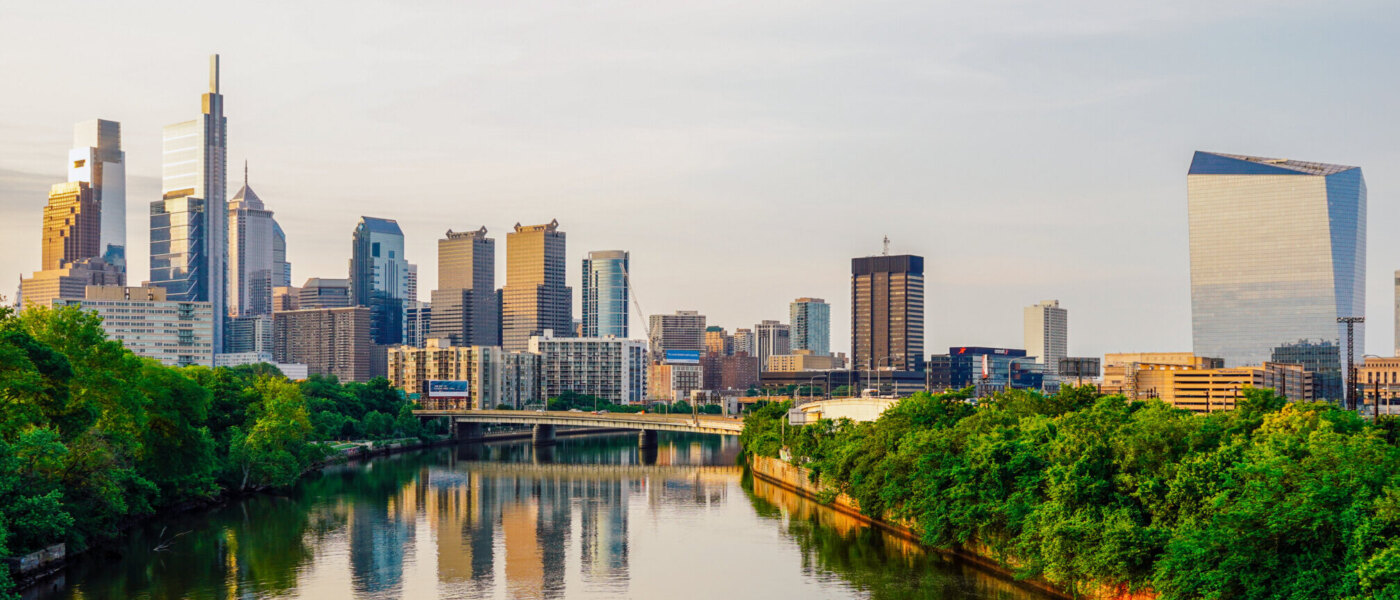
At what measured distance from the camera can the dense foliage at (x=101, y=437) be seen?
62500mm

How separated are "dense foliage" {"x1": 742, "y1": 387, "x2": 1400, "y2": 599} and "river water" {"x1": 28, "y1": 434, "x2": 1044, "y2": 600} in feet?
13.3

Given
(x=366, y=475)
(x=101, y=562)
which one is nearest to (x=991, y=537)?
(x=101, y=562)

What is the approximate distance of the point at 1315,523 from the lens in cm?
4516

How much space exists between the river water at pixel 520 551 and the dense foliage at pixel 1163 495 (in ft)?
13.3

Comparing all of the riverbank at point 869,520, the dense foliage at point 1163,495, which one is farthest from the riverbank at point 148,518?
the riverbank at point 869,520

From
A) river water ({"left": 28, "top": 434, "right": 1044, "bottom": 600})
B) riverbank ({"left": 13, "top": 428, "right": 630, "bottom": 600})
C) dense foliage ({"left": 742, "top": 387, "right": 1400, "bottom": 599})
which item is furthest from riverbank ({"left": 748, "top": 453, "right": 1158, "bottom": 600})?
riverbank ({"left": 13, "top": 428, "right": 630, "bottom": 600})

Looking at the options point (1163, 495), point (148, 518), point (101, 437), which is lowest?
point (148, 518)

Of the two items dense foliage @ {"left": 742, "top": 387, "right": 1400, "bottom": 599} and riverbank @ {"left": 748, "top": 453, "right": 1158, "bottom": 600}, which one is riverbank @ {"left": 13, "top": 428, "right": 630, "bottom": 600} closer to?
dense foliage @ {"left": 742, "top": 387, "right": 1400, "bottom": 599}

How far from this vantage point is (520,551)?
8325 cm

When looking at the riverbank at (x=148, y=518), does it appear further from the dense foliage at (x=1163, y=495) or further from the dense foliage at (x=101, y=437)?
the dense foliage at (x=1163, y=495)

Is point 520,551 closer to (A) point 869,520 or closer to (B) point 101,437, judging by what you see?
(B) point 101,437

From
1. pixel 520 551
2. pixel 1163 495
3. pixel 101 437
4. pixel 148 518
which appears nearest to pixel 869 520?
pixel 520 551

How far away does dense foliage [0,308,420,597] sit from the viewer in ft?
205

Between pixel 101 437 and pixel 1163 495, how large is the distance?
185 ft
